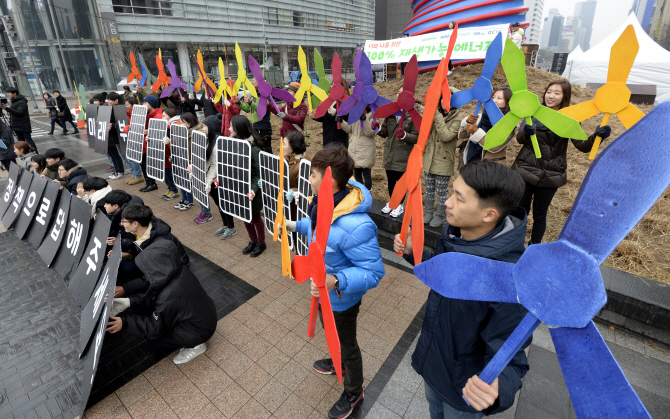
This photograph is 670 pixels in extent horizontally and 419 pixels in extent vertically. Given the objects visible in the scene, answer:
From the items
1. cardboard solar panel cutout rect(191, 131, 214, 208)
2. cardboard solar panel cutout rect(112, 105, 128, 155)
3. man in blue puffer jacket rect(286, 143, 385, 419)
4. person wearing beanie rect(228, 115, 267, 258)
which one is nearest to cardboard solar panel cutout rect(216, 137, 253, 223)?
person wearing beanie rect(228, 115, 267, 258)

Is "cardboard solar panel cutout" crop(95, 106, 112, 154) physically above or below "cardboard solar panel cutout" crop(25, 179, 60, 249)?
above

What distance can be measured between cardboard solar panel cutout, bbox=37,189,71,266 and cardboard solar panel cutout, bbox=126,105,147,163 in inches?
100

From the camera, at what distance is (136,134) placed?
6.34 meters

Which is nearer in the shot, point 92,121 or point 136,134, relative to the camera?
point 136,134

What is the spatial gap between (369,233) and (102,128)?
7.62m

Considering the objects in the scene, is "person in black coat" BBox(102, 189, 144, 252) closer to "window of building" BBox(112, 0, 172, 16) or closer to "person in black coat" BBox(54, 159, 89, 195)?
"person in black coat" BBox(54, 159, 89, 195)

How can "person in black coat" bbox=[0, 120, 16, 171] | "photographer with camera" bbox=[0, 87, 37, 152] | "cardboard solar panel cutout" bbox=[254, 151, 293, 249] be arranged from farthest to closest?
"photographer with camera" bbox=[0, 87, 37, 152], "person in black coat" bbox=[0, 120, 16, 171], "cardboard solar panel cutout" bbox=[254, 151, 293, 249]

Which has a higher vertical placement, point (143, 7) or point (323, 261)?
point (143, 7)

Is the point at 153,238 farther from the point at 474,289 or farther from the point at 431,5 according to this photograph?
the point at 431,5

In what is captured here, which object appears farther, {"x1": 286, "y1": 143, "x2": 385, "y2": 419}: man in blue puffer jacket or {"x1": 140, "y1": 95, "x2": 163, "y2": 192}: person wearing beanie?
{"x1": 140, "y1": 95, "x2": 163, "y2": 192}: person wearing beanie

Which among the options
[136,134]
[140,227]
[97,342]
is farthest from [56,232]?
[136,134]

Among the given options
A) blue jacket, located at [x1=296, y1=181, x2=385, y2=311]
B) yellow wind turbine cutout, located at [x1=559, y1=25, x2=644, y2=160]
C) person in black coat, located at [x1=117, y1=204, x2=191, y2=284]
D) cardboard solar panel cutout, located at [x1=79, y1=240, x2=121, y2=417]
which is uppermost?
yellow wind turbine cutout, located at [x1=559, y1=25, x2=644, y2=160]

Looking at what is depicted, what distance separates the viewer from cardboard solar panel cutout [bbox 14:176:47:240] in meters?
4.41

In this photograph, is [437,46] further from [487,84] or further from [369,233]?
[369,233]
